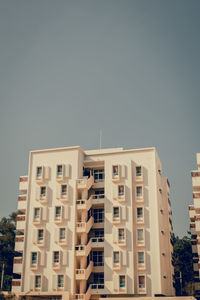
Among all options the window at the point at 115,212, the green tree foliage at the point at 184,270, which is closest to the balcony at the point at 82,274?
the window at the point at 115,212

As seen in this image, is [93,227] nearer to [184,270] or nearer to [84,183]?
[84,183]

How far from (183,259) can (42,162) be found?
35.7 meters

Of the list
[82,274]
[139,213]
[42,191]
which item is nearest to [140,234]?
[139,213]

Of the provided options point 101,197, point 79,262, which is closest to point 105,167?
point 101,197

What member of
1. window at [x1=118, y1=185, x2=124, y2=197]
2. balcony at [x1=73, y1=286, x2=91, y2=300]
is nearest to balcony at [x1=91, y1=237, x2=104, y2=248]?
balcony at [x1=73, y1=286, x2=91, y2=300]

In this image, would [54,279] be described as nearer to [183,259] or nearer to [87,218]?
[87,218]

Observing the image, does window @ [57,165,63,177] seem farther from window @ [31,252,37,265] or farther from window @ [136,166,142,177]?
window @ [31,252,37,265]

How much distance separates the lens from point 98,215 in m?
53.7

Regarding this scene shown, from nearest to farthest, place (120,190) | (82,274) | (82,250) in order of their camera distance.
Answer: (82,274) → (82,250) → (120,190)

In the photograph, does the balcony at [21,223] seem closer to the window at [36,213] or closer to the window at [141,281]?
the window at [36,213]

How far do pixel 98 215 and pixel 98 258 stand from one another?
559cm

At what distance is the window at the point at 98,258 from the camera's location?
51.2 metres

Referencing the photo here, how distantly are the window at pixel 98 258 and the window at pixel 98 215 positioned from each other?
13.5ft

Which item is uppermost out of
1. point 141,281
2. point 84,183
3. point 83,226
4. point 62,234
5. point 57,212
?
point 84,183
